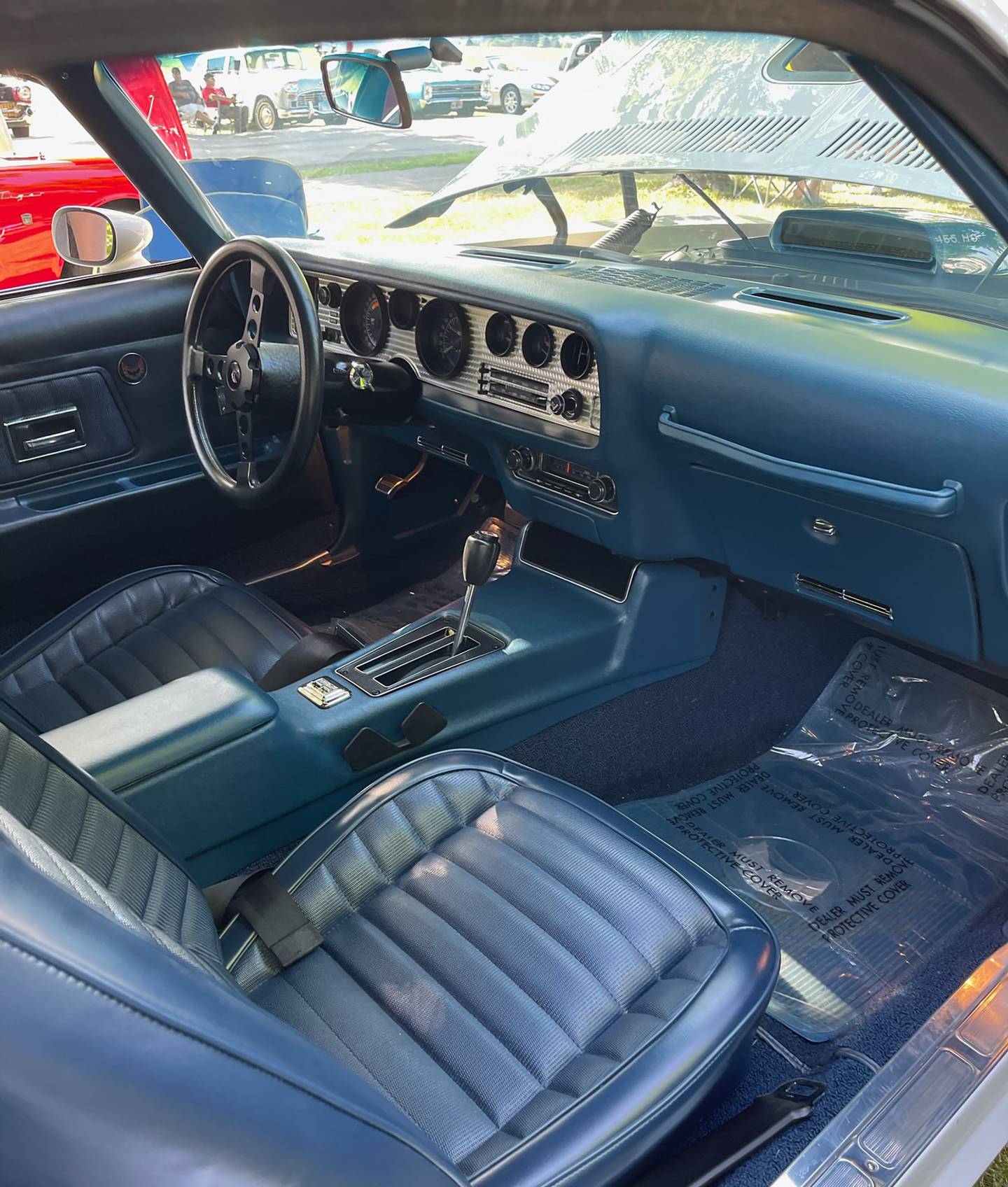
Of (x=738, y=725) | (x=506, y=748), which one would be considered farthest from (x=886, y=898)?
(x=506, y=748)

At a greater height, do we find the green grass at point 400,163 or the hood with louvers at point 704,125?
the hood with louvers at point 704,125

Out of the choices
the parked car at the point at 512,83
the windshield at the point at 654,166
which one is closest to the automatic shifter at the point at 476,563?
the windshield at the point at 654,166

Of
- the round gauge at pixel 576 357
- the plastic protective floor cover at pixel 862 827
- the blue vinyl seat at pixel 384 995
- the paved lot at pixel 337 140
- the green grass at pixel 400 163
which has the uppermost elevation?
the paved lot at pixel 337 140

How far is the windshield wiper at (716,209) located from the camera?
6.23ft

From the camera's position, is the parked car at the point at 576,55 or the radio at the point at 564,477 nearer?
the parked car at the point at 576,55

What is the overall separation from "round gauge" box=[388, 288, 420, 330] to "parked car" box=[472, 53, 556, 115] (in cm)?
44

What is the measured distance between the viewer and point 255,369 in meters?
1.84

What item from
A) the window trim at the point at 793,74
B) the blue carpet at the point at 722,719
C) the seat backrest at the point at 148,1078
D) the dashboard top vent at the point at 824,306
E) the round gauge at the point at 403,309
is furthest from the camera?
the round gauge at the point at 403,309

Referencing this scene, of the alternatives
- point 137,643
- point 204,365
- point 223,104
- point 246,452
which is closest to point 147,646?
point 137,643

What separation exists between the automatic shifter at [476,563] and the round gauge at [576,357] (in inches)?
13.6

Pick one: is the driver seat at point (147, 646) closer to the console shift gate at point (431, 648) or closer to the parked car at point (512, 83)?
the console shift gate at point (431, 648)

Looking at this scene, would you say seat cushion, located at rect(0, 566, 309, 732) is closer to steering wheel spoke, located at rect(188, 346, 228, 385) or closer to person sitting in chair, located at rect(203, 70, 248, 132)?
steering wheel spoke, located at rect(188, 346, 228, 385)

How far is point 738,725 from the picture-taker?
2248 millimetres

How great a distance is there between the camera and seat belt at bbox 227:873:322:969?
4.15ft
